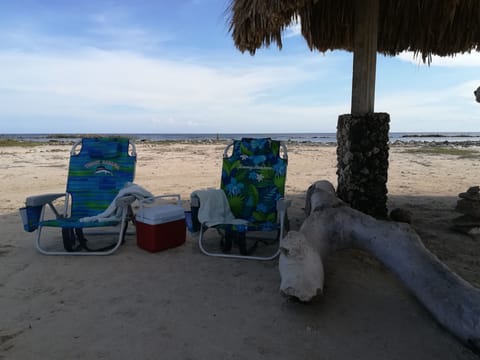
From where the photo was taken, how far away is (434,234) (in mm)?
3543

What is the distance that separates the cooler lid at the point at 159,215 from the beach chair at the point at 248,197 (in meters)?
0.24

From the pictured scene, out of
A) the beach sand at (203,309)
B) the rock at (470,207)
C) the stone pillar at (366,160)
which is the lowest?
the beach sand at (203,309)

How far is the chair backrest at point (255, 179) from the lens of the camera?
3.51 metres

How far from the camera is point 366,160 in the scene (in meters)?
3.49

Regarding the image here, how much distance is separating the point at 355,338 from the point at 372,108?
249 centimetres

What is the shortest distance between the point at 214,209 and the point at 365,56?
2281mm

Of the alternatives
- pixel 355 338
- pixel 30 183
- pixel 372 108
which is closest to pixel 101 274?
pixel 355 338

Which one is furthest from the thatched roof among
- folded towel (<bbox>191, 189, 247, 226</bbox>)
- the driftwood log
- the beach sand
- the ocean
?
the ocean

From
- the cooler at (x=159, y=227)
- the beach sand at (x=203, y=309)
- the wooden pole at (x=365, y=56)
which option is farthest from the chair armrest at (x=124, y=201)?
the wooden pole at (x=365, y=56)

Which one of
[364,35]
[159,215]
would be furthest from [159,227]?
[364,35]

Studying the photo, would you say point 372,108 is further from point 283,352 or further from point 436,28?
point 283,352

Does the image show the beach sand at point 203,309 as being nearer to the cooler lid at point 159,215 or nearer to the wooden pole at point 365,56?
the cooler lid at point 159,215

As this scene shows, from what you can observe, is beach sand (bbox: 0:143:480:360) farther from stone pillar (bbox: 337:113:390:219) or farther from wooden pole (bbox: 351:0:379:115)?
wooden pole (bbox: 351:0:379:115)

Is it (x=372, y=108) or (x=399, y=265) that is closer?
(x=399, y=265)
